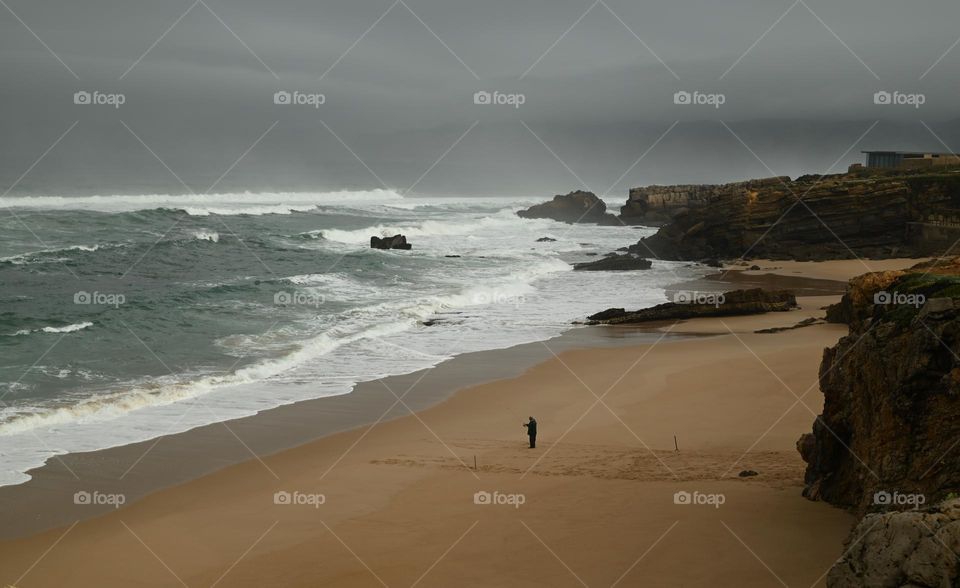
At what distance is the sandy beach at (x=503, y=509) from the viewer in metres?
8.39

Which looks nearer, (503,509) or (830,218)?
(503,509)

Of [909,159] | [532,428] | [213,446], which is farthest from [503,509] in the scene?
[909,159]

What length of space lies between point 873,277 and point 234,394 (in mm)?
11566

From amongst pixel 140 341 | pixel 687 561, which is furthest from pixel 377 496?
pixel 140 341

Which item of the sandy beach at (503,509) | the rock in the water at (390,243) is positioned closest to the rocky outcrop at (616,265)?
the rock in the water at (390,243)

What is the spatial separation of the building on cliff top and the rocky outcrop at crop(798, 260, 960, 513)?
5216 centimetres

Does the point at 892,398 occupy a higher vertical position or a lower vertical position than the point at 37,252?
lower

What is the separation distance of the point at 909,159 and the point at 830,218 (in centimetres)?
2066

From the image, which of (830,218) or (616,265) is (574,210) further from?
(616,265)

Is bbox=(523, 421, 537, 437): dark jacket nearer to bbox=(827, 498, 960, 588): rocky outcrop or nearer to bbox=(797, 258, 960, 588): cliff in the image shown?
bbox=(797, 258, 960, 588): cliff

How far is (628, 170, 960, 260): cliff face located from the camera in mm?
41625

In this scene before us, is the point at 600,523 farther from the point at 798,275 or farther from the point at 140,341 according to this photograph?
the point at 798,275

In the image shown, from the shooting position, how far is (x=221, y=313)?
25562 mm

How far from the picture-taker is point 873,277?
32.1 ft
